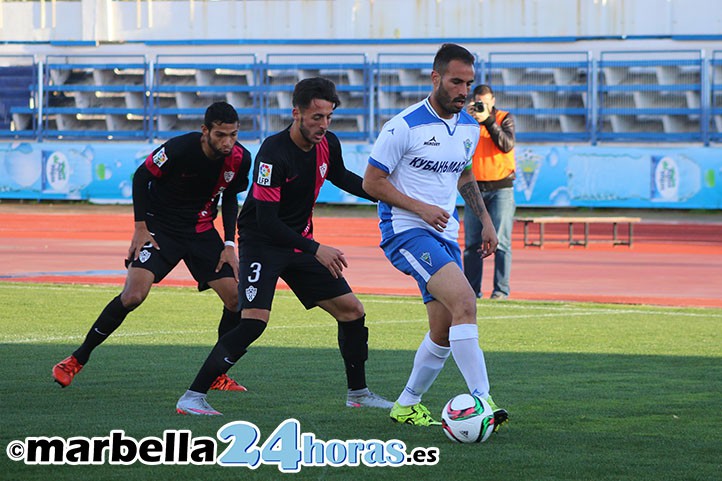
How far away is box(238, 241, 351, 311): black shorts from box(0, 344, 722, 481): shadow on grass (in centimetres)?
67

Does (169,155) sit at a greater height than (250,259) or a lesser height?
greater

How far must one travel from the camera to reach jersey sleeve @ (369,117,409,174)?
7.47m

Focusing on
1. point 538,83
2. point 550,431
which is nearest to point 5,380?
point 550,431

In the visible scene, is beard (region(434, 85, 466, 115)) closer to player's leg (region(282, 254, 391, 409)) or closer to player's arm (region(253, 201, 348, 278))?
player's arm (region(253, 201, 348, 278))

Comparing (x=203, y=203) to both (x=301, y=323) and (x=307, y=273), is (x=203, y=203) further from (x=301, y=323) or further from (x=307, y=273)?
(x=301, y=323)

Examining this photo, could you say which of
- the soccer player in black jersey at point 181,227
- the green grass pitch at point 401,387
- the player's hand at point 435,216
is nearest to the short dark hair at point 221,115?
the soccer player in black jersey at point 181,227

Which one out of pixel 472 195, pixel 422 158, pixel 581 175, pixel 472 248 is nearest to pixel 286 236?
pixel 422 158

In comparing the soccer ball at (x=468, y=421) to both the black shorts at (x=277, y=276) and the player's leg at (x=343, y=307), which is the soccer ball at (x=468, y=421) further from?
the black shorts at (x=277, y=276)

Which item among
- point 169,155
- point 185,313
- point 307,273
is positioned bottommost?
point 185,313

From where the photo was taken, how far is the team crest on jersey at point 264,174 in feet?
25.1

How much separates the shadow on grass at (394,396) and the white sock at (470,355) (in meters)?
0.30

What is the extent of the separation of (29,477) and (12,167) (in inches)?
1259

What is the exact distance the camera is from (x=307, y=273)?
806 cm

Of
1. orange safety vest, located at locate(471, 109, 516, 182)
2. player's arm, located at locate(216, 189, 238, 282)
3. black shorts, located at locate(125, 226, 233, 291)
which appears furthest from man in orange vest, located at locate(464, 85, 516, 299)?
black shorts, located at locate(125, 226, 233, 291)
